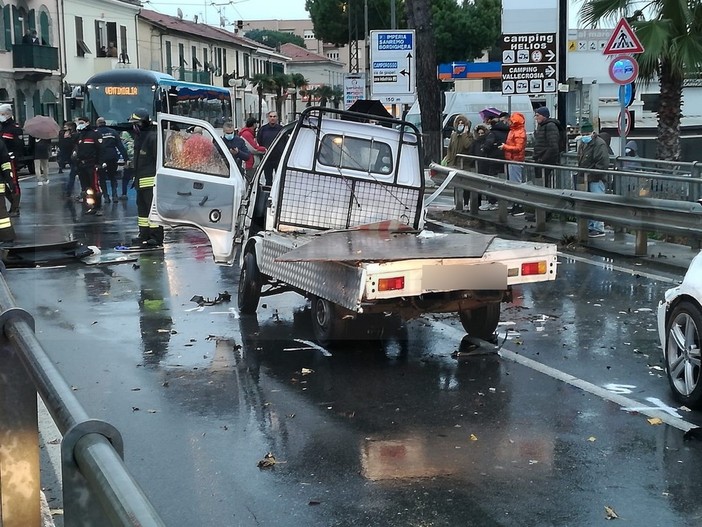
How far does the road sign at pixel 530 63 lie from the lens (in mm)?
19156

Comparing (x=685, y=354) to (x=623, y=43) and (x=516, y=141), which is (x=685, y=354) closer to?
(x=623, y=43)

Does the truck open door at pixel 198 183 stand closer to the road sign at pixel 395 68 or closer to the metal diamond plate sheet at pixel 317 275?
the metal diamond plate sheet at pixel 317 275

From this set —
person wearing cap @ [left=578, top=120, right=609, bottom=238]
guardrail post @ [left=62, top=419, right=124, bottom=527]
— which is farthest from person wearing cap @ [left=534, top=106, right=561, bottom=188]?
guardrail post @ [left=62, top=419, right=124, bottom=527]

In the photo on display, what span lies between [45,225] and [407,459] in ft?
45.9

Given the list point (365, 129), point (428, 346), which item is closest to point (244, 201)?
point (365, 129)

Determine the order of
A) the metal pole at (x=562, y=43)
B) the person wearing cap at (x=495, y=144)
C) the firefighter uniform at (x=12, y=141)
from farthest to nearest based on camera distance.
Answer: the firefighter uniform at (x=12, y=141), the metal pole at (x=562, y=43), the person wearing cap at (x=495, y=144)

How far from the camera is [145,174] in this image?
14.8 meters

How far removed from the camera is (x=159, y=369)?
7855 millimetres

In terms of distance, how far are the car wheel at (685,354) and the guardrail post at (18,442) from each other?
475cm

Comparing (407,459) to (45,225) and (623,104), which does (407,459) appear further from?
(45,225)

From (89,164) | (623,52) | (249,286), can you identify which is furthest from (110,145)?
(249,286)

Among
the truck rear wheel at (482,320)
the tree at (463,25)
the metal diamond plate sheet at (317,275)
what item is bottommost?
the truck rear wheel at (482,320)

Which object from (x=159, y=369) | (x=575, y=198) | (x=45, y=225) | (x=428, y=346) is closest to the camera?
(x=159, y=369)

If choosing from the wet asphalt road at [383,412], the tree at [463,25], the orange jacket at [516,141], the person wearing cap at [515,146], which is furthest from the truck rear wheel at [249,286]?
the tree at [463,25]
